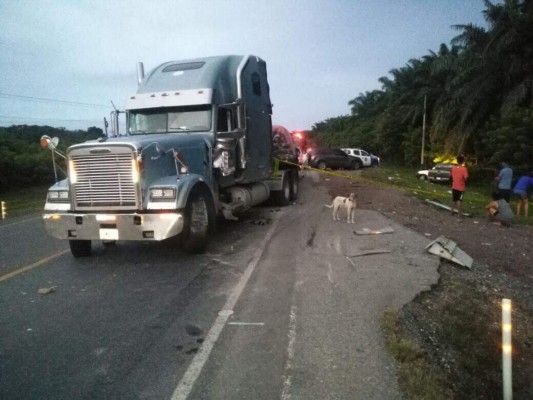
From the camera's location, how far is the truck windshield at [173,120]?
8250 mm

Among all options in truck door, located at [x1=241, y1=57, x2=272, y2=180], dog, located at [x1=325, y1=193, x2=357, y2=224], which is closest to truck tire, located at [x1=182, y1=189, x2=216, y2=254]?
truck door, located at [x1=241, y1=57, x2=272, y2=180]

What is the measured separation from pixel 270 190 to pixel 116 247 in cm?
575

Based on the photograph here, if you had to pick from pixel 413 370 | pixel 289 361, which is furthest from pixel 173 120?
pixel 413 370

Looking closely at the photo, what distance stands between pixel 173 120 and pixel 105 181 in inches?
94.6

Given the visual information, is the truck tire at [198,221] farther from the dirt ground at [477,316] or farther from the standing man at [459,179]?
the standing man at [459,179]

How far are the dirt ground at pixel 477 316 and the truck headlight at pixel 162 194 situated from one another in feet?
12.1

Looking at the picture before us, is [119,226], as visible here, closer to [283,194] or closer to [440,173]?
[283,194]

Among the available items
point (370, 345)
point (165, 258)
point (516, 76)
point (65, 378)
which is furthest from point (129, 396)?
point (516, 76)

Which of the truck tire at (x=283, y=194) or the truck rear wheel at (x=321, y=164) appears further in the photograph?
the truck rear wheel at (x=321, y=164)

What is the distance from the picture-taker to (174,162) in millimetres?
7113

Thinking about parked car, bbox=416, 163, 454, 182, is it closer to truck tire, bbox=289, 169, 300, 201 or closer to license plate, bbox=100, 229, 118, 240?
truck tire, bbox=289, 169, 300, 201

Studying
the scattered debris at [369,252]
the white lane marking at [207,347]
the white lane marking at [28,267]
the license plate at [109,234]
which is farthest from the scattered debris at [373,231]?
the white lane marking at [28,267]

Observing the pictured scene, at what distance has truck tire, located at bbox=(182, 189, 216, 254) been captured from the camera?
6909mm

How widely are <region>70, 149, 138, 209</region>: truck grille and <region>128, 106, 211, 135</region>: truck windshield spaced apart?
213 centimetres
